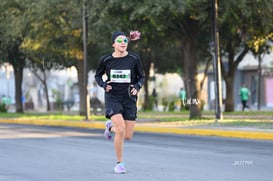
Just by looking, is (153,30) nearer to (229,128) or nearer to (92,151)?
(229,128)

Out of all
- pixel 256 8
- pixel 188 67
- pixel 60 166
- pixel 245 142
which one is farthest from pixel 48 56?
pixel 60 166

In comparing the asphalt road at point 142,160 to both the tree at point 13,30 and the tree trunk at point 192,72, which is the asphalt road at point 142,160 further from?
the tree at point 13,30

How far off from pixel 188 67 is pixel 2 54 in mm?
13876

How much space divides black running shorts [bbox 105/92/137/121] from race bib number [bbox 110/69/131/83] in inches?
7.6

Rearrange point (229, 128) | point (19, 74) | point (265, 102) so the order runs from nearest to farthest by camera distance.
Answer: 1. point (229, 128)
2. point (19, 74)
3. point (265, 102)

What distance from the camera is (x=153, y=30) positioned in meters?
23.3

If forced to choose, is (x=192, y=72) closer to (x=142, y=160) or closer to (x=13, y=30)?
(x=13, y=30)

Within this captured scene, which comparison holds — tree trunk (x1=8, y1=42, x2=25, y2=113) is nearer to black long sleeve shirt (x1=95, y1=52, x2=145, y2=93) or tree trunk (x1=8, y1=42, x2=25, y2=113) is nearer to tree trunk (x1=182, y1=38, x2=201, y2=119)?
tree trunk (x1=182, y1=38, x2=201, y2=119)

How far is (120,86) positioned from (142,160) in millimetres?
2559

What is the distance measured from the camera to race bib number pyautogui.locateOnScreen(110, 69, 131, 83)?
8734 mm

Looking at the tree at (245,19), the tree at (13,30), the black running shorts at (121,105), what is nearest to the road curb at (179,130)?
the tree at (245,19)

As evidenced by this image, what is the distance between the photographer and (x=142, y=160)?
432 inches

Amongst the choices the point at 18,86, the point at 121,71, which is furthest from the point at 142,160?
the point at 18,86

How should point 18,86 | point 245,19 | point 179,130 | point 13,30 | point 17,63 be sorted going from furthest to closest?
point 18,86, point 17,63, point 13,30, point 245,19, point 179,130
